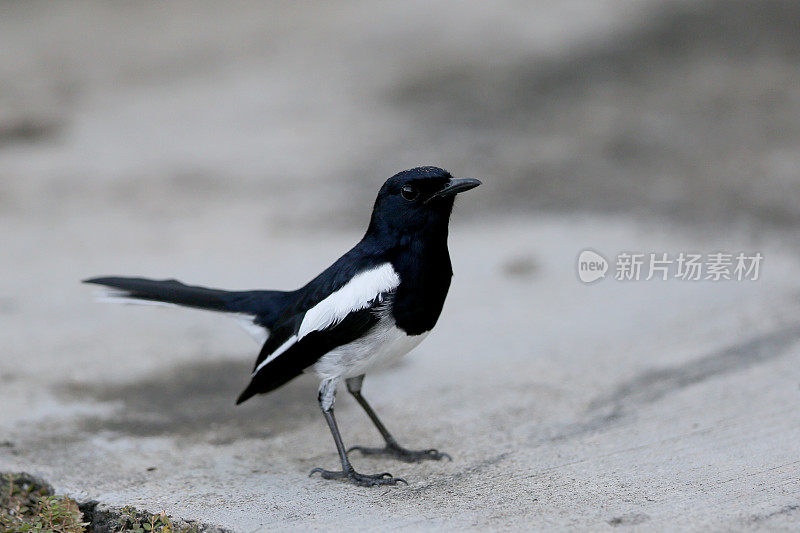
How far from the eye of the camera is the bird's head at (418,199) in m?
4.02

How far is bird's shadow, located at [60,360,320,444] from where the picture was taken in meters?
4.84

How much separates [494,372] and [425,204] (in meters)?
1.66

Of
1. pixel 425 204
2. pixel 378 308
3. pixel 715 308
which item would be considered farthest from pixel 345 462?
pixel 715 308

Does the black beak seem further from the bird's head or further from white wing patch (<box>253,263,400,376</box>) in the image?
white wing patch (<box>253,263,400,376</box>)

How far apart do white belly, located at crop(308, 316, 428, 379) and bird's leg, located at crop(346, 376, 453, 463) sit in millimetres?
289

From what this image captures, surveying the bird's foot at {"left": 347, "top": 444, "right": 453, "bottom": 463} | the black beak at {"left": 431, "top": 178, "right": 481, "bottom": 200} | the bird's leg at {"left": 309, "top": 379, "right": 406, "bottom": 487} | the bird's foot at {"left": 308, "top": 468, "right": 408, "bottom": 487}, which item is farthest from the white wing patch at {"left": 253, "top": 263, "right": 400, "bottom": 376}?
the bird's foot at {"left": 347, "top": 444, "right": 453, "bottom": 463}

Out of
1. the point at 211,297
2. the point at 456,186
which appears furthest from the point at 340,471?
the point at 456,186

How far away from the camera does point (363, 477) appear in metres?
4.15

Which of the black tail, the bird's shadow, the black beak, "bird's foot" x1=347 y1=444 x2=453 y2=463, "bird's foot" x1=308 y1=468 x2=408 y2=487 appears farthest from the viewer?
the bird's shadow

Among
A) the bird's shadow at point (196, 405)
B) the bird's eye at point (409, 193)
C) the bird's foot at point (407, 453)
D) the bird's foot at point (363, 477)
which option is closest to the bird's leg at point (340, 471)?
the bird's foot at point (363, 477)

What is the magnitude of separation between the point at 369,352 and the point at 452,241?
10.5 feet

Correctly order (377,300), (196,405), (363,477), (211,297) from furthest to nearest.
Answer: (196,405)
(211,297)
(363,477)
(377,300)

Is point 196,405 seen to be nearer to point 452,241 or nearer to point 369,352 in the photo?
point 369,352

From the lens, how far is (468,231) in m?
7.30
